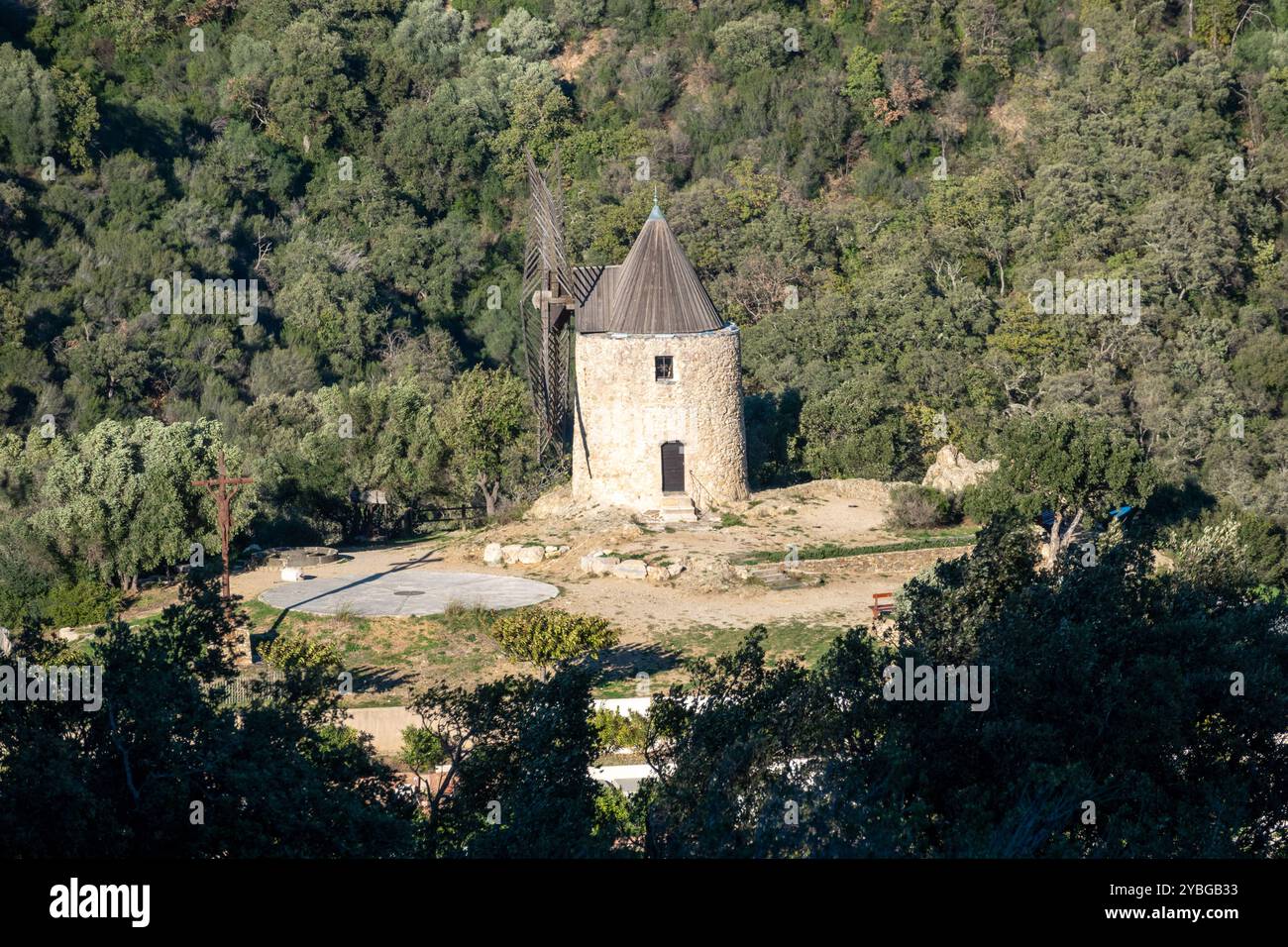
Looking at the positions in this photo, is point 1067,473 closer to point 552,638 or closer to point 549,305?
point 552,638

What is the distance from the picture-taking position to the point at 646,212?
56.0 metres

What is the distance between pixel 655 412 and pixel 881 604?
7136mm

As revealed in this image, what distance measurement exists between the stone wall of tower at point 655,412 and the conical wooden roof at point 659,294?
1.14 ft

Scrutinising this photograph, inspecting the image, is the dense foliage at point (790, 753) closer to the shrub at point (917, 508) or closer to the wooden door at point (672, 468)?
the shrub at point (917, 508)

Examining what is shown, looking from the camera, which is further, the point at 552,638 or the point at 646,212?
the point at 646,212

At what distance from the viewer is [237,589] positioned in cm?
2875

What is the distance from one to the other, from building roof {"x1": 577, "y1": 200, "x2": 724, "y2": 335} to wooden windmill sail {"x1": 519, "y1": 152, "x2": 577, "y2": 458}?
928mm

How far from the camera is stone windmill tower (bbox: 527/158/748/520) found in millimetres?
31250

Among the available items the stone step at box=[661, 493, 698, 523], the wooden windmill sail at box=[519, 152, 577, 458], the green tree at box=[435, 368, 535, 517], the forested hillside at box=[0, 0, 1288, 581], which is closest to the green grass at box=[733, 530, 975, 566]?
the stone step at box=[661, 493, 698, 523]

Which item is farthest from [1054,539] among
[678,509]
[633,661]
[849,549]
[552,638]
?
[552,638]

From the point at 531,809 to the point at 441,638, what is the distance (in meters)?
12.1

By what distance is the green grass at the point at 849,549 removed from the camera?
28828 mm
